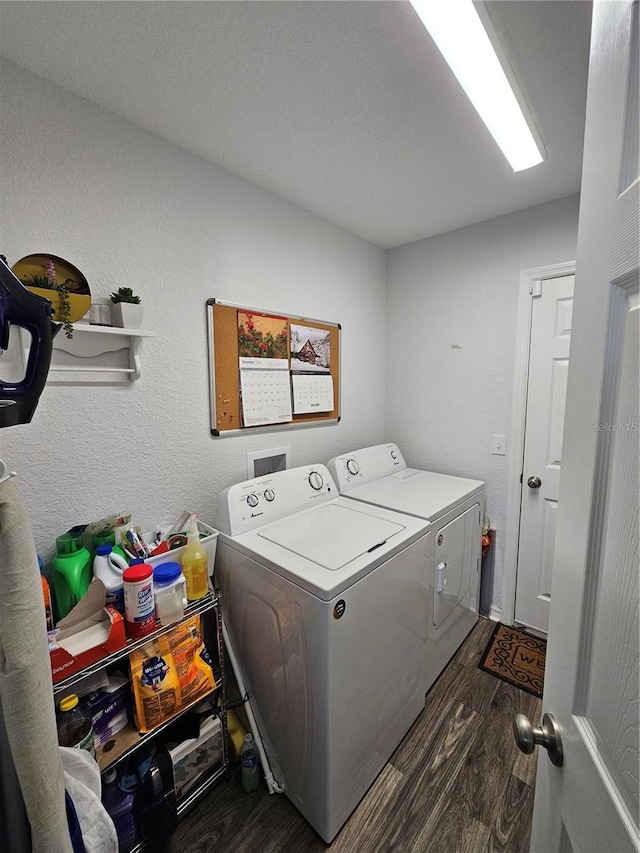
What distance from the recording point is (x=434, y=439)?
2408 millimetres

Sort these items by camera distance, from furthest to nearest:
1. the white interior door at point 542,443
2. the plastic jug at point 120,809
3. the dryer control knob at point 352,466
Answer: the dryer control knob at point 352,466 < the white interior door at point 542,443 < the plastic jug at point 120,809

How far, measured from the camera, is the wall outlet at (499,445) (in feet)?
6.97

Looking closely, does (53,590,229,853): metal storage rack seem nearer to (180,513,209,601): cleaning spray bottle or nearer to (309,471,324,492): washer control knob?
(180,513,209,601): cleaning spray bottle

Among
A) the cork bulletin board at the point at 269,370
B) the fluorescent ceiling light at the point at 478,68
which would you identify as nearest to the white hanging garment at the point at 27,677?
the cork bulletin board at the point at 269,370

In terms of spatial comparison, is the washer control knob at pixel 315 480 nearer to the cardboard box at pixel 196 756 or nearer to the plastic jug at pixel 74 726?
the cardboard box at pixel 196 756

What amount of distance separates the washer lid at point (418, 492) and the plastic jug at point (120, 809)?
1.35 meters

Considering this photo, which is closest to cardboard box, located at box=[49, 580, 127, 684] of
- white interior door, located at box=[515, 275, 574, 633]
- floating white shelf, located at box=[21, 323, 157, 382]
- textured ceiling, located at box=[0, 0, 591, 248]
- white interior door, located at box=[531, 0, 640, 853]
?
floating white shelf, located at box=[21, 323, 157, 382]

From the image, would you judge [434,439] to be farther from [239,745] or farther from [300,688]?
[239,745]

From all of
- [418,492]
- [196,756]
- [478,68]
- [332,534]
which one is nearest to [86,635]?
[196,756]

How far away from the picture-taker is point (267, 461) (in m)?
1.84

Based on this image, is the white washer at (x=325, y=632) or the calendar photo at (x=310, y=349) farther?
the calendar photo at (x=310, y=349)

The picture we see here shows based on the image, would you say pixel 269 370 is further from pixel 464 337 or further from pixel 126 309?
pixel 464 337

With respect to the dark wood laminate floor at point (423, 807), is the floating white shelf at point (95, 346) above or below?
above

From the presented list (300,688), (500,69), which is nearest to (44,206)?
(500,69)
